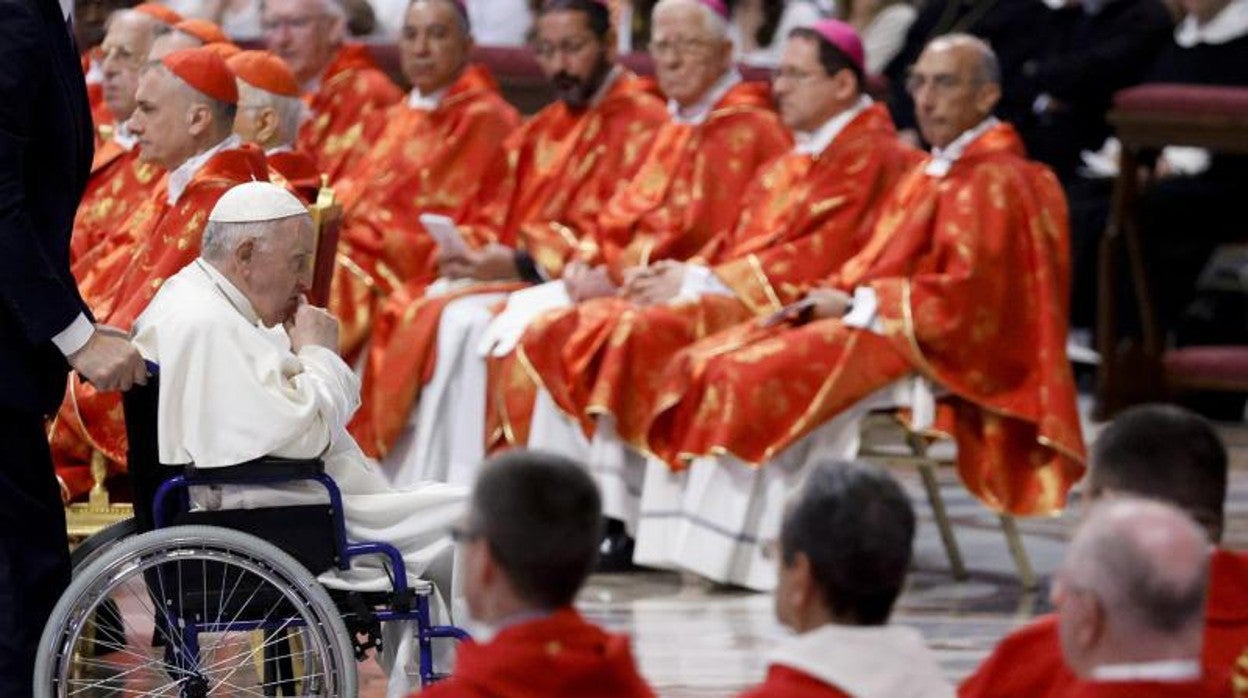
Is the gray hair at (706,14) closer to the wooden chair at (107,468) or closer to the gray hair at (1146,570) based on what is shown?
the wooden chair at (107,468)

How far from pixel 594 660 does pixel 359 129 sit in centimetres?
616

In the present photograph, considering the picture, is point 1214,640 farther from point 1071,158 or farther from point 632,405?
point 1071,158

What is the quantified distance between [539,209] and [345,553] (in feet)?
13.5

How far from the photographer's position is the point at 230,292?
4793 mm

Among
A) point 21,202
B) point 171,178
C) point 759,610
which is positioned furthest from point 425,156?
point 21,202

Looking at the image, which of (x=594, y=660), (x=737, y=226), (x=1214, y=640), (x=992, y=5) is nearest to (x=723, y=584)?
(x=737, y=226)

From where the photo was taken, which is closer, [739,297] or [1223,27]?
[739,297]

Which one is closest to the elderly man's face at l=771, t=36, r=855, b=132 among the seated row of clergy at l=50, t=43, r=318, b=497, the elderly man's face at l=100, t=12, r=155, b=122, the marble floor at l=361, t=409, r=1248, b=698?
the marble floor at l=361, t=409, r=1248, b=698

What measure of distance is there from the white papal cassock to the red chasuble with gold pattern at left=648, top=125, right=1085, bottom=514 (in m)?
2.47

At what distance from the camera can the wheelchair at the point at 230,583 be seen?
175 inches

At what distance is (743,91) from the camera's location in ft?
27.1

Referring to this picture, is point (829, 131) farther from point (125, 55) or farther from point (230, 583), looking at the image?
point (230, 583)

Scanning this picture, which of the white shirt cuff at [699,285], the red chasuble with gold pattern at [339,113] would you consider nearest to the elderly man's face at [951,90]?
the white shirt cuff at [699,285]

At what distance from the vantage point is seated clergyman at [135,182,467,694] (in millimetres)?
4609
